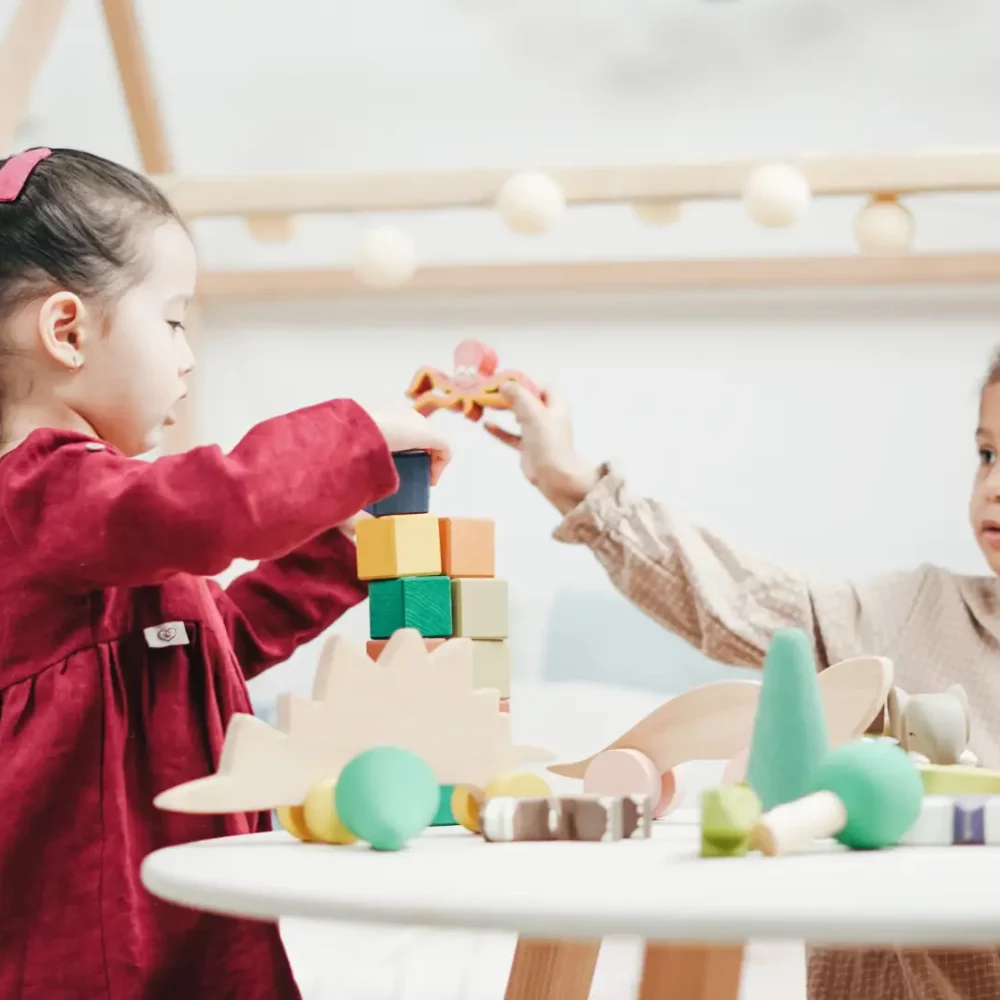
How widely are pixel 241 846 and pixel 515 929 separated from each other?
224 mm

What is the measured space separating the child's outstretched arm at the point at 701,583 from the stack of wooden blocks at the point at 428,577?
0.85ft

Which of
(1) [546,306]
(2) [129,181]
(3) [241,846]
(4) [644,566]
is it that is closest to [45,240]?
(2) [129,181]

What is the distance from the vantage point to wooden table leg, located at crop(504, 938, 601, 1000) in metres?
0.77

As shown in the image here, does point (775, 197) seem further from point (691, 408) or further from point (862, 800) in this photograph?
point (862, 800)

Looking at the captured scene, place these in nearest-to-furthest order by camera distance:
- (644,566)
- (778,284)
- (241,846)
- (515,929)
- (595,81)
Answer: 1. (515,929)
2. (241,846)
3. (644,566)
4. (778,284)
5. (595,81)

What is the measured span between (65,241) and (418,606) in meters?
0.28

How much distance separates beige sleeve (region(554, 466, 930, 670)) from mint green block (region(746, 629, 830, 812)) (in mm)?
488

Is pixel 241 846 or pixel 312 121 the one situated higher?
pixel 312 121

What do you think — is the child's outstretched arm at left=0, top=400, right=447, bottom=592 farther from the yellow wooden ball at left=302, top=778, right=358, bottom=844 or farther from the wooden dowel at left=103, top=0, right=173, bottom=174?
the wooden dowel at left=103, top=0, right=173, bottom=174

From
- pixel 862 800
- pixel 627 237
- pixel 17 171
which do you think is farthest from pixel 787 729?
pixel 627 237

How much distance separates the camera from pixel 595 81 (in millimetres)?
1426

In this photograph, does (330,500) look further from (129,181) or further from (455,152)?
(455,152)

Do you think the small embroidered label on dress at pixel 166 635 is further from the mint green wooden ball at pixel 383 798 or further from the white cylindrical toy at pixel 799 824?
the white cylindrical toy at pixel 799 824

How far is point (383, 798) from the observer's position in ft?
1.74
